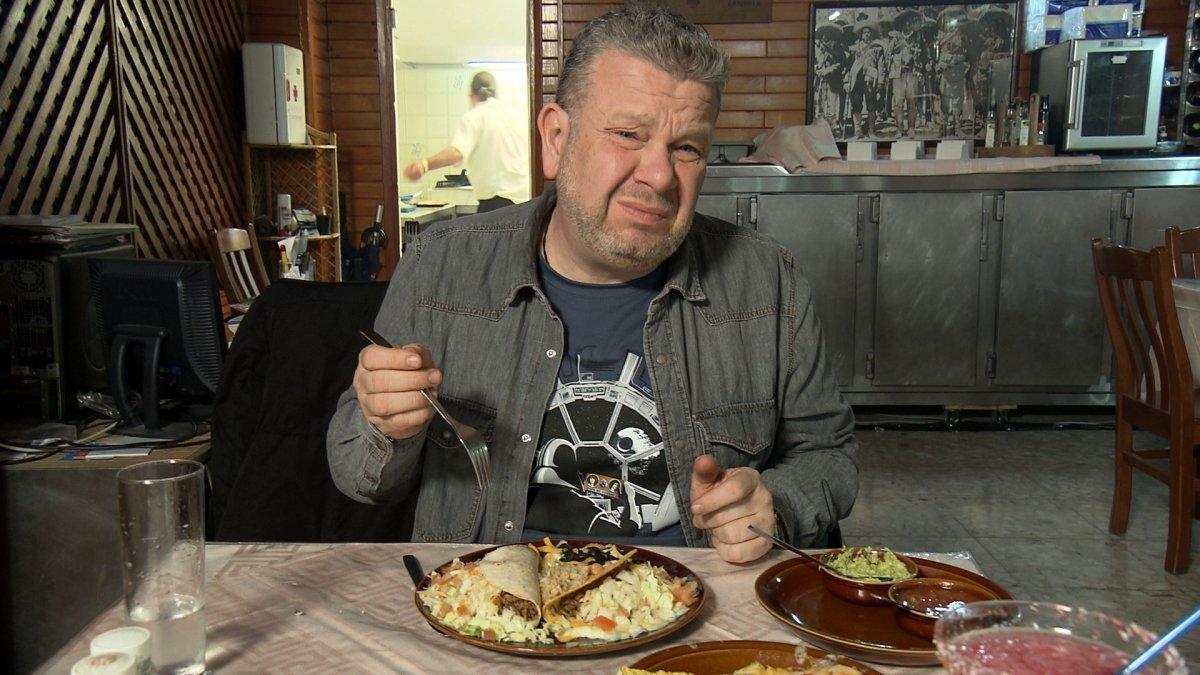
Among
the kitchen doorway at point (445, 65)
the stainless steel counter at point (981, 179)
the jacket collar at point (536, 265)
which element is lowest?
the jacket collar at point (536, 265)

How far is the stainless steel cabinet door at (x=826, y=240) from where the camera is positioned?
493cm

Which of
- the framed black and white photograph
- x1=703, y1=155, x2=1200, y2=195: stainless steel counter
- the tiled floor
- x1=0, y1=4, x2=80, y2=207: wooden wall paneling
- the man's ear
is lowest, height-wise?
the tiled floor

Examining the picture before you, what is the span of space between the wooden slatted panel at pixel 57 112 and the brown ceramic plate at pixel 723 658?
3.93 meters

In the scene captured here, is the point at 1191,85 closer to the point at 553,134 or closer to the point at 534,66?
the point at 534,66

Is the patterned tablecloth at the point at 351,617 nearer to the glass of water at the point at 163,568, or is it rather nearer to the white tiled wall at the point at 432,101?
the glass of water at the point at 163,568

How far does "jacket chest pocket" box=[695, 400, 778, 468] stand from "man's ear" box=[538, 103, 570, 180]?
482 mm

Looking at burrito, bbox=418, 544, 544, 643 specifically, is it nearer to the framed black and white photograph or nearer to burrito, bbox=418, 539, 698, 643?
burrito, bbox=418, 539, 698, 643

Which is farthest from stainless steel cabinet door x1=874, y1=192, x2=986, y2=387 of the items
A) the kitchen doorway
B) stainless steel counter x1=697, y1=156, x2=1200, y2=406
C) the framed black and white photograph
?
the kitchen doorway

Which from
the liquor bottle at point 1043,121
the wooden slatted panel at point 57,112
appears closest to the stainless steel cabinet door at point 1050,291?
the liquor bottle at point 1043,121

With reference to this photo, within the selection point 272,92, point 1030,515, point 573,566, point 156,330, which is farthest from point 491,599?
point 272,92

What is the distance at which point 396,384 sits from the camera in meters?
1.20

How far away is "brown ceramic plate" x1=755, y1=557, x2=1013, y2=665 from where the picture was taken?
91cm

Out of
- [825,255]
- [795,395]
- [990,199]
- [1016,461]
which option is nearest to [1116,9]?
[990,199]

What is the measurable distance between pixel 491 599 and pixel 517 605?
3 centimetres
